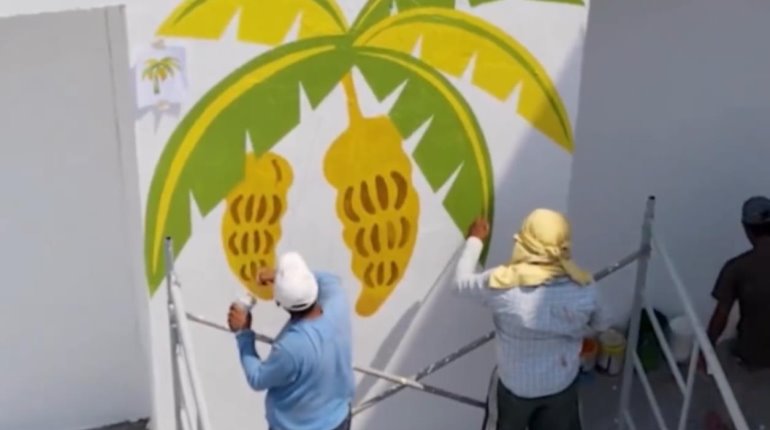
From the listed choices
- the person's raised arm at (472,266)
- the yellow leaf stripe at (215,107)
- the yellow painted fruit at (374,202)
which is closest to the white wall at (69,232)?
the yellow leaf stripe at (215,107)

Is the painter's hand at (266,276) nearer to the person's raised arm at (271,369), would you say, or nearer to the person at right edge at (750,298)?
the person's raised arm at (271,369)

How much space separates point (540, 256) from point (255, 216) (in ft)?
3.03

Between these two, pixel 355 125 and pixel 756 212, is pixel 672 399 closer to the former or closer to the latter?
pixel 756 212

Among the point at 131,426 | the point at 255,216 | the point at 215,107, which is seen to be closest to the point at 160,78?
the point at 215,107

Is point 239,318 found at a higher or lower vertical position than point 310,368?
higher

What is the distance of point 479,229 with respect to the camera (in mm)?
4848

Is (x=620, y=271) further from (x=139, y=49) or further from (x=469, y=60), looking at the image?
(x=139, y=49)

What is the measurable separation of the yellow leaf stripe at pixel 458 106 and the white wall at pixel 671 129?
2.70 feet

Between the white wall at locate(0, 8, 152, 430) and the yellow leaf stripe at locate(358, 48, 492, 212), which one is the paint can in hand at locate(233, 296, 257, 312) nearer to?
the white wall at locate(0, 8, 152, 430)

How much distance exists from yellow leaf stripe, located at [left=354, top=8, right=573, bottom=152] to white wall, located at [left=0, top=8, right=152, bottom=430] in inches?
34.1

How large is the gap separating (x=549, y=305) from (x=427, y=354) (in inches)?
28.2

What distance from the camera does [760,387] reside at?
6.02m

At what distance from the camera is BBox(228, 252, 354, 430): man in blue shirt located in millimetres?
4191

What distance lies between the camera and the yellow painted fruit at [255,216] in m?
4.48
